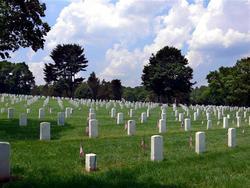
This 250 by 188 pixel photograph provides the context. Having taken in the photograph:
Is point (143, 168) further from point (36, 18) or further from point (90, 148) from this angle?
point (36, 18)

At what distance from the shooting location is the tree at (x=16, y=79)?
96750mm

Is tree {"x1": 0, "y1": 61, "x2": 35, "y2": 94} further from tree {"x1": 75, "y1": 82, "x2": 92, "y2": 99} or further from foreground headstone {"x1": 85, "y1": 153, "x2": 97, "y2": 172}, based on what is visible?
foreground headstone {"x1": 85, "y1": 153, "x2": 97, "y2": 172}

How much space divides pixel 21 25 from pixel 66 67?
6904 centimetres

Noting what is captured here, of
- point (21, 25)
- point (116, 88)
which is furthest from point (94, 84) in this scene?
point (21, 25)

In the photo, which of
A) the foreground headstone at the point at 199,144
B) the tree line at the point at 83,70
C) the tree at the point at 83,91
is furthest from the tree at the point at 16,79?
the foreground headstone at the point at 199,144

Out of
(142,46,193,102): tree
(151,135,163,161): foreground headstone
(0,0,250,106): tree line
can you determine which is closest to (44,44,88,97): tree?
(0,0,250,106): tree line

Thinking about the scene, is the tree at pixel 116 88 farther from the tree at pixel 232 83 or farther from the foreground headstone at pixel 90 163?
the foreground headstone at pixel 90 163

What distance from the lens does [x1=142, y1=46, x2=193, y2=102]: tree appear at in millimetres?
74875

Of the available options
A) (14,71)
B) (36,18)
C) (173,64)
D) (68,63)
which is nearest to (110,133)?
(36,18)

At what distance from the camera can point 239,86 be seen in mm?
68438

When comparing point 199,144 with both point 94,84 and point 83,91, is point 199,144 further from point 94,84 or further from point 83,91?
point 94,84

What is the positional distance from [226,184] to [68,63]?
3333 inches

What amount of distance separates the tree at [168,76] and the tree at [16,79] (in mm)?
32246

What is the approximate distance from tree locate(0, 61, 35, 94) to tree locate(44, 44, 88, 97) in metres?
8.79
